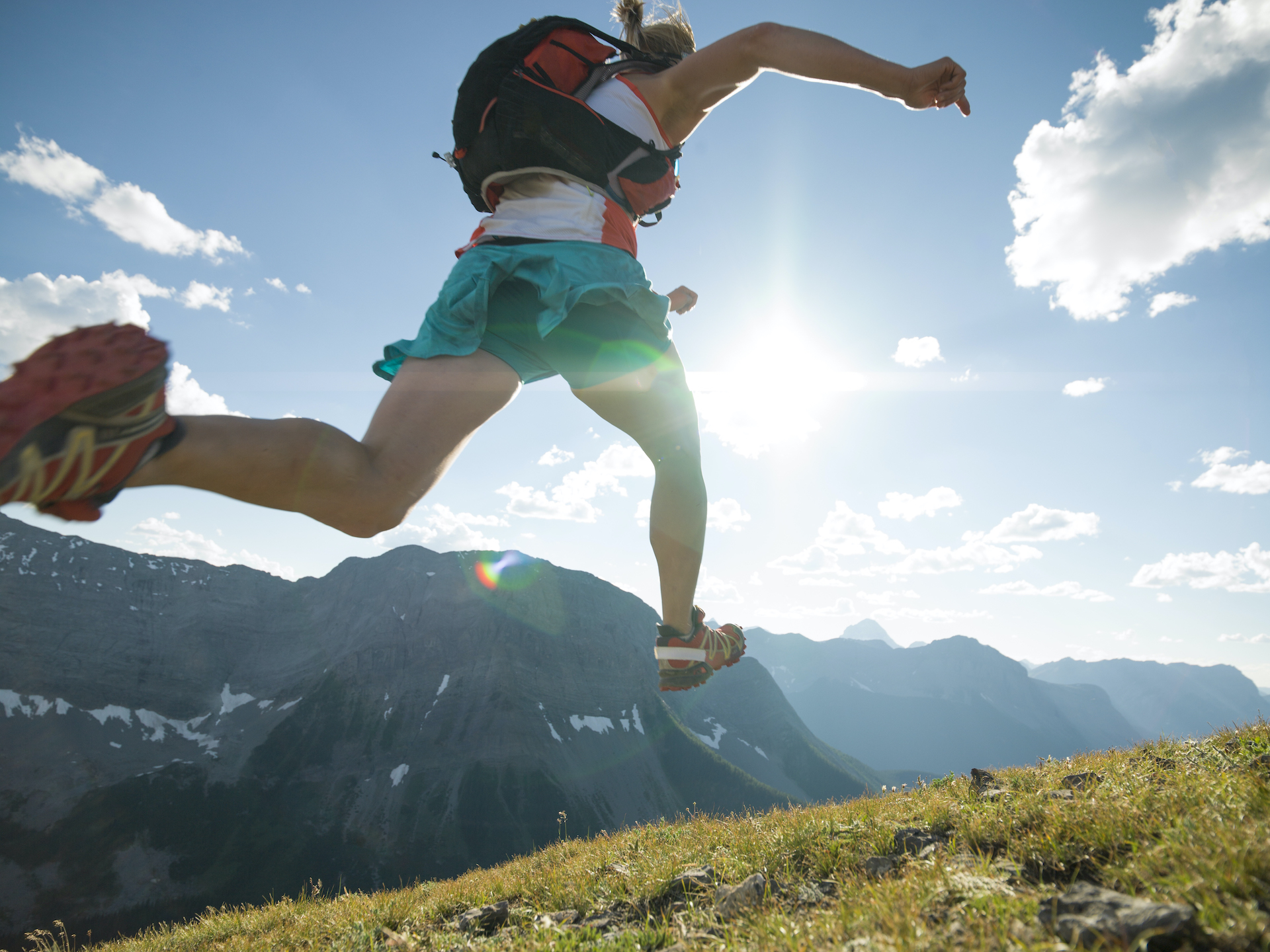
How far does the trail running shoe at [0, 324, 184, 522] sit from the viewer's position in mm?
1296

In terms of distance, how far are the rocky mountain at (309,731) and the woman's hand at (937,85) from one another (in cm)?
9938

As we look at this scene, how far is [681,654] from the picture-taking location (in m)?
2.83

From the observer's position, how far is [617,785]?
120 meters

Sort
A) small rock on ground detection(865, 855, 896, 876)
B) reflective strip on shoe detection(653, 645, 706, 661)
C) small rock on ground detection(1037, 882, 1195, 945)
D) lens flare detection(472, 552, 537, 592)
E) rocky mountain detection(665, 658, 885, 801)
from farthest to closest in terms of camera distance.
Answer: rocky mountain detection(665, 658, 885, 801), lens flare detection(472, 552, 537, 592), reflective strip on shoe detection(653, 645, 706, 661), small rock on ground detection(865, 855, 896, 876), small rock on ground detection(1037, 882, 1195, 945)

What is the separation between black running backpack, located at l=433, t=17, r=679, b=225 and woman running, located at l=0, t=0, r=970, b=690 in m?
0.07

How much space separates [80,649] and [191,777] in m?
39.6

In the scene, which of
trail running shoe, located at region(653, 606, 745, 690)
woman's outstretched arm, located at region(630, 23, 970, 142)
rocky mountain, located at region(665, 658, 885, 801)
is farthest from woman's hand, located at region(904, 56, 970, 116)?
rocky mountain, located at region(665, 658, 885, 801)

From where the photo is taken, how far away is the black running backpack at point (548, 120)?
2.29 metres

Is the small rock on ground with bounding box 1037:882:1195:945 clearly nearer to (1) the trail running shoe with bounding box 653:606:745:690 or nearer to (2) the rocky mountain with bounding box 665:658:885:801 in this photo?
(1) the trail running shoe with bounding box 653:606:745:690

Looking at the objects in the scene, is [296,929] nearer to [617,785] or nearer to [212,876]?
[212,876]

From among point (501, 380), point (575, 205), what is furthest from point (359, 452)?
point (575, 205)

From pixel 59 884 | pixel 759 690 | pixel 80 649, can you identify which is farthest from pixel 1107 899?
pixel 759 690

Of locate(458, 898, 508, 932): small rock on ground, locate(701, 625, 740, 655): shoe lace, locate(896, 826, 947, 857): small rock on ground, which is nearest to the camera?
locate(896, 826, 947, 857): small rock on ground

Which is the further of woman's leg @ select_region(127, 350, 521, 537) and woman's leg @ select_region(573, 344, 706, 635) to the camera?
woman's leg @ select_region(573, 344, 706, 635)
